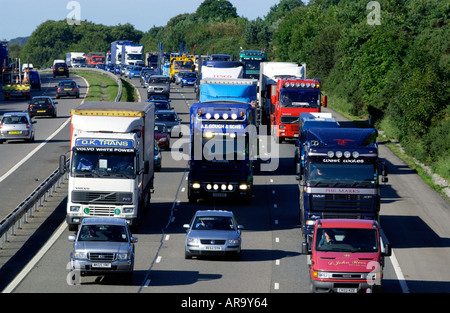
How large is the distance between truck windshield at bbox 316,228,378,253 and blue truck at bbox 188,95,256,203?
1301 cm

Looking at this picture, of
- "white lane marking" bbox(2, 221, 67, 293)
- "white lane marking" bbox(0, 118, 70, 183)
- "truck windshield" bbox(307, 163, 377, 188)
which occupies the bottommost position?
"white lane marking" bbox(2, 221, 67, 293)

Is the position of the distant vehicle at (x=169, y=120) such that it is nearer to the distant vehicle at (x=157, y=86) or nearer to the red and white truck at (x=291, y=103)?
the red and white truck at (x=291, y=103)

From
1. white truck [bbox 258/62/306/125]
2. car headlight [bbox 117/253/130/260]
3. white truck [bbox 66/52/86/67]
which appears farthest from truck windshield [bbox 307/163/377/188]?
white truck [bbox 66/52/86/67]

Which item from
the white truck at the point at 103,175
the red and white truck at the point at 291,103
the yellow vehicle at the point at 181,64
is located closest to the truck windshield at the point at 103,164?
the white truck at the point at 103,175

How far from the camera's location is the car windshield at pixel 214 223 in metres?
27.6

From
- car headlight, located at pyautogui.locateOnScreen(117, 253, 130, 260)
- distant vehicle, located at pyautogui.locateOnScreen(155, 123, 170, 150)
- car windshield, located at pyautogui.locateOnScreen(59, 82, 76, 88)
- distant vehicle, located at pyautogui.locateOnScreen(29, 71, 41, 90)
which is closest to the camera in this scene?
car headlight, located at pyautogui.locateOnScreen(117, 253, 130, 260)

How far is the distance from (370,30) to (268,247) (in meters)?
56.1

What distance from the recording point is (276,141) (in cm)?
5612

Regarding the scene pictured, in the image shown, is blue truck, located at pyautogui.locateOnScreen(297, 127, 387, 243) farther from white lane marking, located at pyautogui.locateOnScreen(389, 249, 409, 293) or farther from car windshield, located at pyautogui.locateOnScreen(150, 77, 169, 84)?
car windshield, located at pyautogui.locateOnScreen(150, 77, 169, 84)

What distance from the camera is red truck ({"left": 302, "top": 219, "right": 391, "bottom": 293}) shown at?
22.0 m

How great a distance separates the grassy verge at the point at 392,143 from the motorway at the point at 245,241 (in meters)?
0.64

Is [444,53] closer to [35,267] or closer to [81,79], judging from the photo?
[81,79]

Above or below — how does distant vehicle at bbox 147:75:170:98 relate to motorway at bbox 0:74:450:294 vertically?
above
